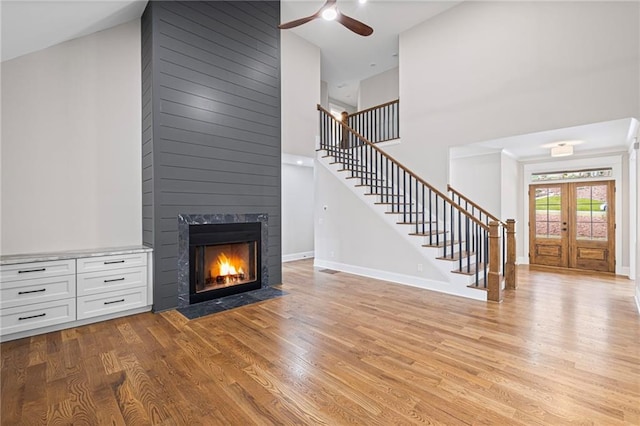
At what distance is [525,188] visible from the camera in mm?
7109

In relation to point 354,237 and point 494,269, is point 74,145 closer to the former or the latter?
point 354,237

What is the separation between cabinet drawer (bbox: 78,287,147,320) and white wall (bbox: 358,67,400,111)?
781cm

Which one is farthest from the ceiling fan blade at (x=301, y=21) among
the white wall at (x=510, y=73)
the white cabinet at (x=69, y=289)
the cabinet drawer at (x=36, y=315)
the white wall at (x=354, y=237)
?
the cabinet drawer at (x=36, y=315)

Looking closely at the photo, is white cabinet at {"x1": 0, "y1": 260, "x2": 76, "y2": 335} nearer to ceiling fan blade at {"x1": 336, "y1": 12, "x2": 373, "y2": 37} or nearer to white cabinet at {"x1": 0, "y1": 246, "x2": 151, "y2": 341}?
white cabinet at {"x1": 0, "y1": 246, "x2": 151, "y2": 341}

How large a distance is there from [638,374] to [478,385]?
4.42 feet

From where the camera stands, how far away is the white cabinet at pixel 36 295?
9.25ft

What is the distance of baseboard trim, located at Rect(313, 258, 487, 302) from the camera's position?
A: 4.28m

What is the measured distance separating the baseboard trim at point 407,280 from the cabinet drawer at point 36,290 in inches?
170

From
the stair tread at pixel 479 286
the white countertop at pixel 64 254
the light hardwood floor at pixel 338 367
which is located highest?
the white countertop at pixel 64 254

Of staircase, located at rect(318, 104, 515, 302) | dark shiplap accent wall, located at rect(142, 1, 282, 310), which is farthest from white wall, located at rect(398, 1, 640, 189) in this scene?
dark shiplap accent wall, located at rect(142, 1, 282, 310)

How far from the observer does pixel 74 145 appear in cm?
355

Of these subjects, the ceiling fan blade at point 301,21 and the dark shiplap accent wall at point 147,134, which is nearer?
the ceiling fan blade at point 301,21

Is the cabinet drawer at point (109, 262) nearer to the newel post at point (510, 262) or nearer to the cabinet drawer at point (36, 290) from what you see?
the cabinet drawer at point (36, 290)

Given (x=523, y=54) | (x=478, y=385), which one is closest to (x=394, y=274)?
(x=478, y=385)
